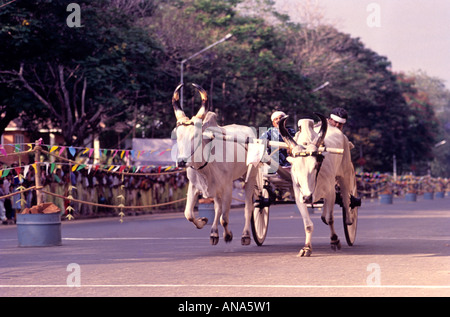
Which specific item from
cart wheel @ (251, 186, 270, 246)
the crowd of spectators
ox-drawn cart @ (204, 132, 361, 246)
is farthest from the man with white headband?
the crowd of spectators

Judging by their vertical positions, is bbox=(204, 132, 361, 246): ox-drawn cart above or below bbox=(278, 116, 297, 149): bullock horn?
below

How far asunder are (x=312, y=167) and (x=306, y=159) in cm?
17

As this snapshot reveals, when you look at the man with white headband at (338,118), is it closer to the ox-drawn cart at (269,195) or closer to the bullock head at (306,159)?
the ox-drawn cart at (269,195)

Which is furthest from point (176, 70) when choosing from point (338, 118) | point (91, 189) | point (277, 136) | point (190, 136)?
point (190, 136)

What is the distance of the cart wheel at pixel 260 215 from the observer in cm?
1579

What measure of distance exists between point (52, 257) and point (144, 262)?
82.7 inches

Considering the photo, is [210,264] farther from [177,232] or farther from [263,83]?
[263,83]

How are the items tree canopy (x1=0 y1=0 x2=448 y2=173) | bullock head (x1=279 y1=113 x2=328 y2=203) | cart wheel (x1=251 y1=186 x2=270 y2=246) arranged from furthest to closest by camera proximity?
tree canopy (x1=0 y1=0 x2=448 y2=173) → cart wheel (x1=251 y1=186 x2=270 y2=246) → bullock head (x1=279 y1=113 x2=328 y2=203)

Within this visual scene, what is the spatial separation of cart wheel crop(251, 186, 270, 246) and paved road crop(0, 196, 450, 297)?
0.81ft

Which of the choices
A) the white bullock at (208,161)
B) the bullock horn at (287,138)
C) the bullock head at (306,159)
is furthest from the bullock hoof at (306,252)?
the bullock horn at (287,138)

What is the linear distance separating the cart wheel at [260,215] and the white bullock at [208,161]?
11.8 inches

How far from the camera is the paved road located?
973 cm

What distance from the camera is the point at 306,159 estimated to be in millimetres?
13758

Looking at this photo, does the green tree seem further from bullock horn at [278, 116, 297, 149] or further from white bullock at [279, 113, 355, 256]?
bullock horn at [278, 116, 297, 149]
